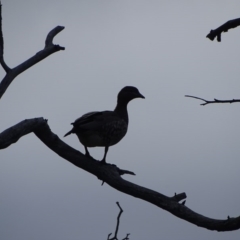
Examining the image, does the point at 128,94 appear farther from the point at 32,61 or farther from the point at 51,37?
the point at 32,61

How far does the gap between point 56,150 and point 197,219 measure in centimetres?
201

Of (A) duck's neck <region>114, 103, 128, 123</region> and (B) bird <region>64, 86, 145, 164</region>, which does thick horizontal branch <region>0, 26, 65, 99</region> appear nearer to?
(B) bird <region>64, 86, 145, 164</region>

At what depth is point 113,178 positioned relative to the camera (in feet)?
22.7

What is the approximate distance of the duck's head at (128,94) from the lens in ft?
33.4

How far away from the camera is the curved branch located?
5734mm

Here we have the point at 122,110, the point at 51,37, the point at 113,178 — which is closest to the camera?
the point at 113,178

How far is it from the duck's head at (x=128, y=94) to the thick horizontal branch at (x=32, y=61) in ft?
9.19

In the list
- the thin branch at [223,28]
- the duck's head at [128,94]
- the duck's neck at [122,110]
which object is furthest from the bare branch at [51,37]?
the thin branch at [223,28]

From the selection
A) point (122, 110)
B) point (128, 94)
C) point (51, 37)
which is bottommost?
point (51, 37)

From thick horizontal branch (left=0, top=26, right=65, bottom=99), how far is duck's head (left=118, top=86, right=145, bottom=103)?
2.80 metres

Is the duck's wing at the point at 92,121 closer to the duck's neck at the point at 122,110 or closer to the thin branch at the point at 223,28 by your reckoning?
the duck's neck at the point at 122,110

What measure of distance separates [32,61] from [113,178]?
162 centimetres

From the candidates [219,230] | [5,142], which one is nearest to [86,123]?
[5,142]

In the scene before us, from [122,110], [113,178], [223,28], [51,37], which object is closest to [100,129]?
[122,110]
